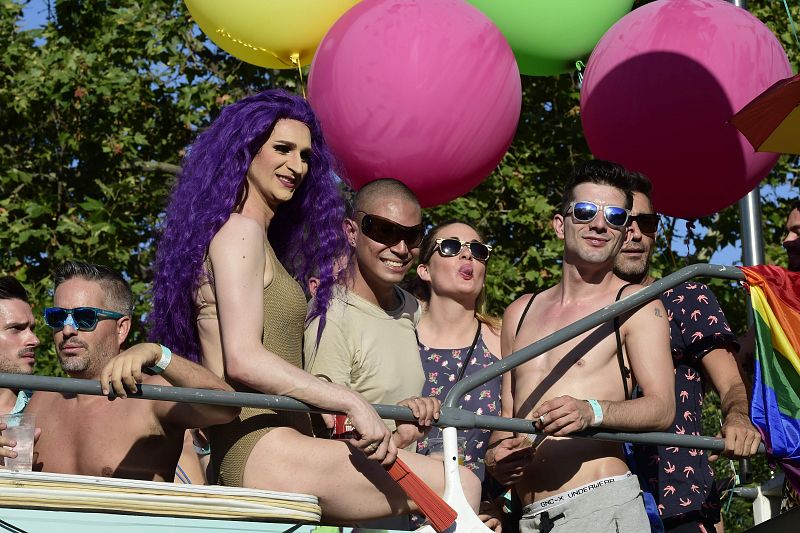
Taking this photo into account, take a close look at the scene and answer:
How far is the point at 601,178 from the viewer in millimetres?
4297

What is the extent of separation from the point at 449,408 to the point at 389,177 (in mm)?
1402

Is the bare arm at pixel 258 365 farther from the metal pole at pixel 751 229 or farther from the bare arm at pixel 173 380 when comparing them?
the metal pole at pixel 751 229

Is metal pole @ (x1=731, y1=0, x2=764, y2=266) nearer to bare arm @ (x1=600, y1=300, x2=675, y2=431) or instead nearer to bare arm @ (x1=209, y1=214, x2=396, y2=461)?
bare arm @ (x1=600, y1=300, x2=675, y2=431)

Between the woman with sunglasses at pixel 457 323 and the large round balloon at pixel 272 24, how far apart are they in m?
0.92

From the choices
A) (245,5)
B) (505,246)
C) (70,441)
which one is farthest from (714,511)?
(505,246)

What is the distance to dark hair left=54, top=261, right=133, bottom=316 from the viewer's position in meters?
4.32

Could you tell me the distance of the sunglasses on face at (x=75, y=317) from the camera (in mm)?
4086

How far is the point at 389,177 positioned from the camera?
4.67m

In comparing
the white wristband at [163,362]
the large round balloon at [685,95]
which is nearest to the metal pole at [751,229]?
the large round balloon at [685,95]

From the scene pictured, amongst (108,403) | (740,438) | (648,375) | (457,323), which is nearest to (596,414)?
(648,375)

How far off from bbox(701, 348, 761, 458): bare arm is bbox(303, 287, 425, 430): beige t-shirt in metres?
0.98

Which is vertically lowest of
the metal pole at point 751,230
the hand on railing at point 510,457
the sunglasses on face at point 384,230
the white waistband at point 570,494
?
the white waistband at point 570,494

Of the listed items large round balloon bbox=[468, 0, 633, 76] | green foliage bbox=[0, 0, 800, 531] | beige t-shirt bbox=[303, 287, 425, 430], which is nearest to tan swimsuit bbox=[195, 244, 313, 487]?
beige t-shirt bbox=[303, 287, 425, 430]

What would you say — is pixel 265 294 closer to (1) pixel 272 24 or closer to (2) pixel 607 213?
(2) pixel 607 213
